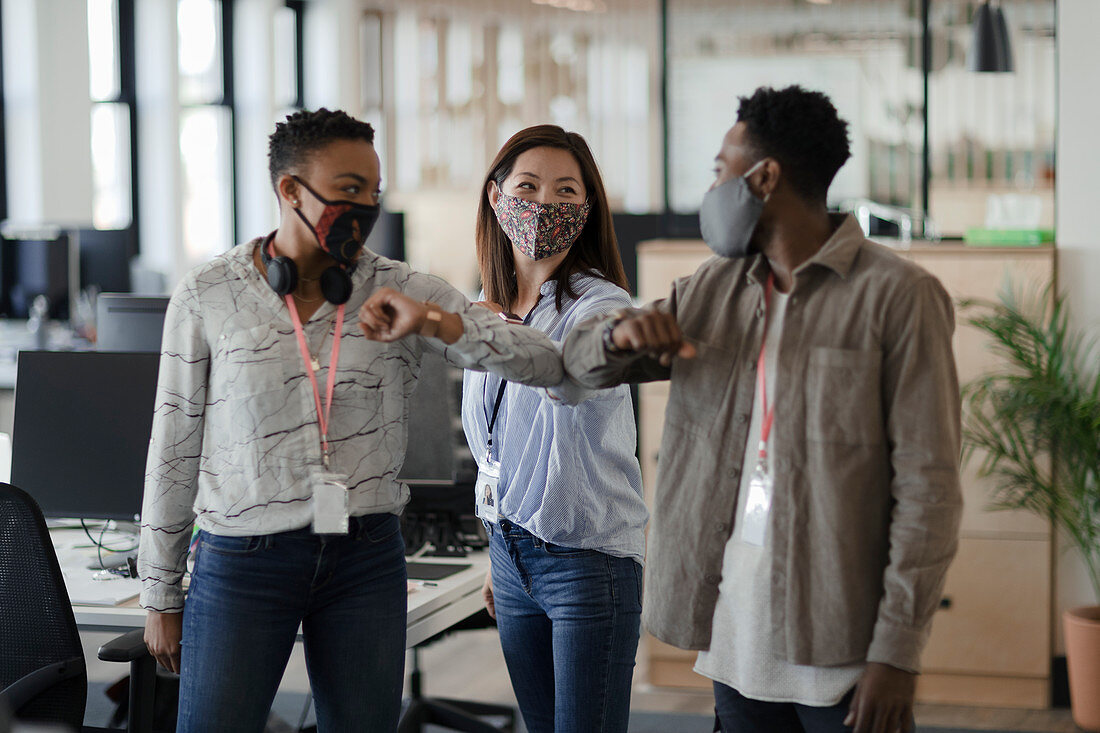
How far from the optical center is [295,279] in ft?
5.64

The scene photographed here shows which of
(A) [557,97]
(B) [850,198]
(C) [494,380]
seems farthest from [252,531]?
(A) [557,97]

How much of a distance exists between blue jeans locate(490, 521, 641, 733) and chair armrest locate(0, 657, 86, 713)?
832mm

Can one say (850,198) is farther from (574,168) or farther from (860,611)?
(860,611)

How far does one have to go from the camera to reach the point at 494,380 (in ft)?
6.47

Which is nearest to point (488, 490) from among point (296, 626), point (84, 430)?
point (296, 626)

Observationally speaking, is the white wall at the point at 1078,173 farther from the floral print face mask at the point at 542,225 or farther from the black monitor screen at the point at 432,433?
the floral print face mask at the point at 542,225

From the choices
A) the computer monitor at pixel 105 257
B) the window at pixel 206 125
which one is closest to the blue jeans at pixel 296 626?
the computer monitor at pixel 105 257

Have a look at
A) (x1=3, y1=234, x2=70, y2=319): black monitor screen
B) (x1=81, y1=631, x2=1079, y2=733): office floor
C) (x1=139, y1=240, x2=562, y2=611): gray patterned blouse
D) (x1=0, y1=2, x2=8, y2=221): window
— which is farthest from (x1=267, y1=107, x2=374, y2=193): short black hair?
(x1=0, y1=2, x2=8, y2=221): window

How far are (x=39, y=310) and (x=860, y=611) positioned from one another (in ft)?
17.4

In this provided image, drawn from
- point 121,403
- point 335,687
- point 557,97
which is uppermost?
point 557,97

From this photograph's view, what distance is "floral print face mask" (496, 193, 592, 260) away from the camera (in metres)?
1.96

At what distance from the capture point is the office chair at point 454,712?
126 inches

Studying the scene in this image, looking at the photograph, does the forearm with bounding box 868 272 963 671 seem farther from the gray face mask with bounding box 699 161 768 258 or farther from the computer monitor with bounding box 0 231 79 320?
the computer monitor with bounding box 0 231 79 320

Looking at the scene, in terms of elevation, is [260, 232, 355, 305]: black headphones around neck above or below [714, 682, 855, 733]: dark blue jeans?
above
